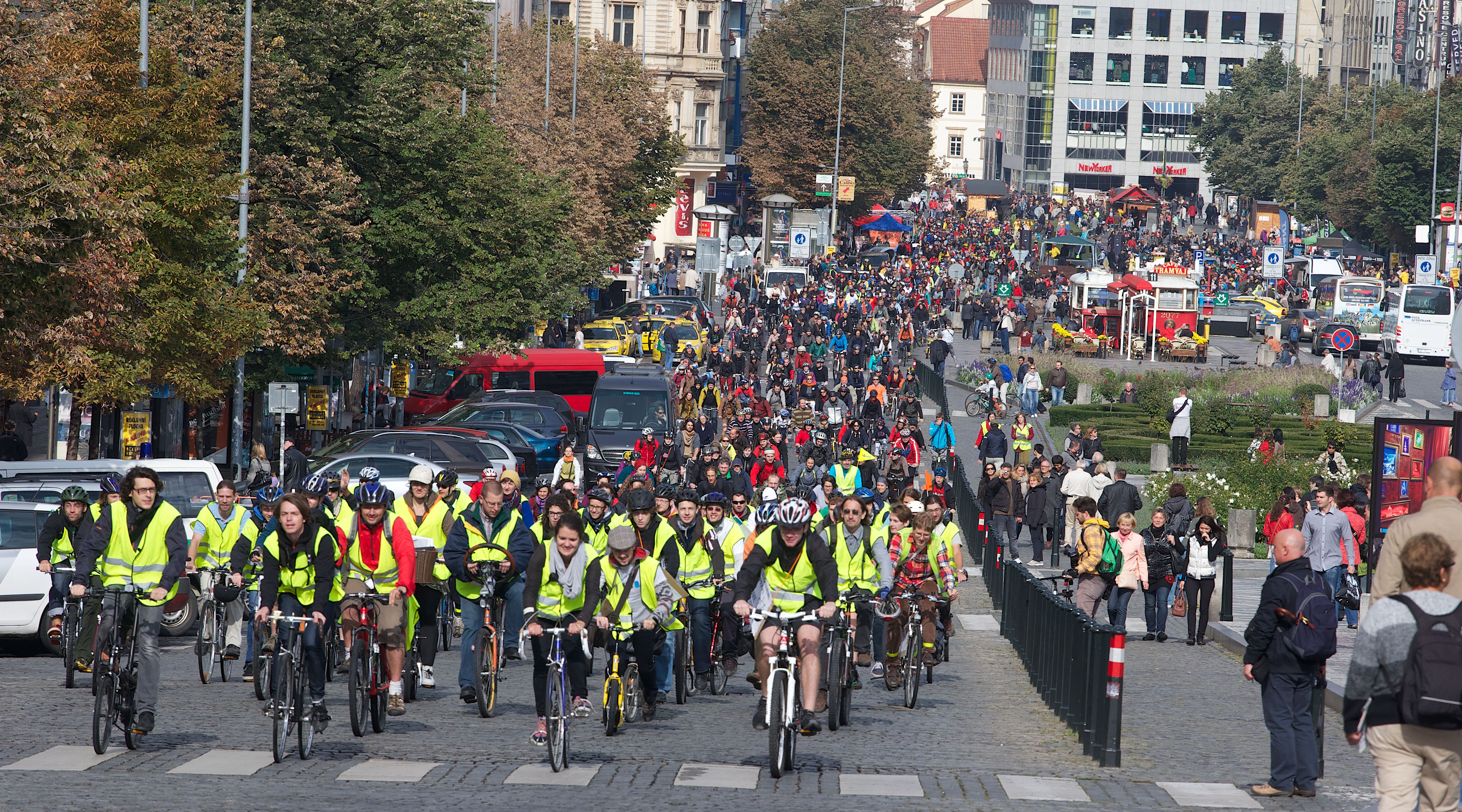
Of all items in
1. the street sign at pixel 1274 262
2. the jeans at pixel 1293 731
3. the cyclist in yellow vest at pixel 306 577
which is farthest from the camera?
the street sign at pixel 1274 262

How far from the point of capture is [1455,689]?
7.86 meters

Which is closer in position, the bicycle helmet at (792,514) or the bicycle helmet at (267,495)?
the bicycle helmet at (792,514)

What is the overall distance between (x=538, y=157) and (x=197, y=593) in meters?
37.0

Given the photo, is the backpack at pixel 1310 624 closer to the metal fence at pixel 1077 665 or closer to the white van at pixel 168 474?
the metal fence at pixel 1077 665

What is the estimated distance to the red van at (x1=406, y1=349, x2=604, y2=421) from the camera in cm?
4084

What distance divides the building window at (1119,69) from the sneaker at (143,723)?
13227 centimetres

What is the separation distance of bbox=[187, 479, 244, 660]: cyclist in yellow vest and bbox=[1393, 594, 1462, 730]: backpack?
958 cm

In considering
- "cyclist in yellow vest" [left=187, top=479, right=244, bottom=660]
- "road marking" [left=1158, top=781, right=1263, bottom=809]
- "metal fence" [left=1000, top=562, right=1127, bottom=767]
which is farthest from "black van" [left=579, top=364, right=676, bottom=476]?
"road marking" [left=1158, top=781, right=1263, bottom=809]

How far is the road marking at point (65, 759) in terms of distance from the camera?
427 inches

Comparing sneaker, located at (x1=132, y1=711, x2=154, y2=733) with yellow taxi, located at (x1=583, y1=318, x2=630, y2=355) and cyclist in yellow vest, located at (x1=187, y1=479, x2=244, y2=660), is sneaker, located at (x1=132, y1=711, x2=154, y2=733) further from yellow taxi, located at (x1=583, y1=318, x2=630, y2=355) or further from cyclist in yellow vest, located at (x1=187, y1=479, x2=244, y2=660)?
yellow taxi, located at (x1=583, y1=318, x2=630, y2=355)

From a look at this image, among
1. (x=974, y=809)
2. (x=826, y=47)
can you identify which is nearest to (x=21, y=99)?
(x=974, y=809)

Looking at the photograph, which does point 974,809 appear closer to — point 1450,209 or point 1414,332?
point 1414,332

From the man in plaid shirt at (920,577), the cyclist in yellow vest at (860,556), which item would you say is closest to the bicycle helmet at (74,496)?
the cyclist in yellow vest at (860,556)

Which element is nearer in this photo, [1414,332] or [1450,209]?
[1414,332]
